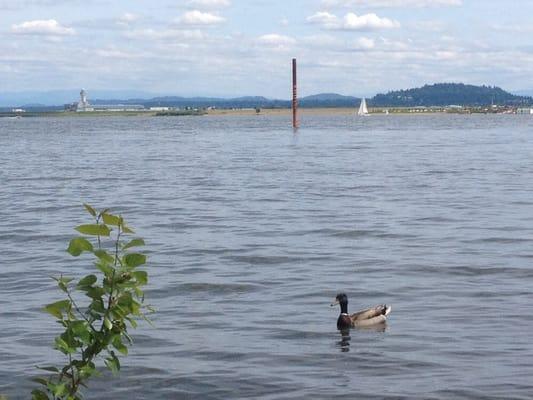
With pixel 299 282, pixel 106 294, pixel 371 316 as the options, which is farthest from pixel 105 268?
pixel 299 282

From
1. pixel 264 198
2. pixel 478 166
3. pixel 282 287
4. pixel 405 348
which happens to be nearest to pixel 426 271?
pixel 282 287

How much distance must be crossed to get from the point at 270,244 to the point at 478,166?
2857 cm

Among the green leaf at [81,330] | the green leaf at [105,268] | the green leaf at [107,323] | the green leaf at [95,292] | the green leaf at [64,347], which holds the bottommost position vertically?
the green leaf at [64,347]

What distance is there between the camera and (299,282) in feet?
63.0

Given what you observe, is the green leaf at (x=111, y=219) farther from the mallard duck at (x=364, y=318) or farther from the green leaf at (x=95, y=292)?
the mallard duck at (x=364, y=318)

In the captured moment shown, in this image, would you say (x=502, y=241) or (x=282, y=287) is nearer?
(x=282, y=287)

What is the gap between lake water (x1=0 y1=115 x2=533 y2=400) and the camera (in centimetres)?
1276

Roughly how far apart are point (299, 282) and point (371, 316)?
383cm

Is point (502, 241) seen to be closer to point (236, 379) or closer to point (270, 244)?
point (270, 244)

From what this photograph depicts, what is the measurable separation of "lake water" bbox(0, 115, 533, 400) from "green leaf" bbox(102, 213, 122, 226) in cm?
770

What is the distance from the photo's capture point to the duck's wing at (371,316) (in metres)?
15.4

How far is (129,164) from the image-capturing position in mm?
56656

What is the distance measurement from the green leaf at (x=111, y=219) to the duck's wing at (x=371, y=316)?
11.0 metres

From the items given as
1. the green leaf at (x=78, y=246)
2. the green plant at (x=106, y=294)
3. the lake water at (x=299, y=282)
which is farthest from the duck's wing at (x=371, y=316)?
the green leaf at (x=78, y=246)
